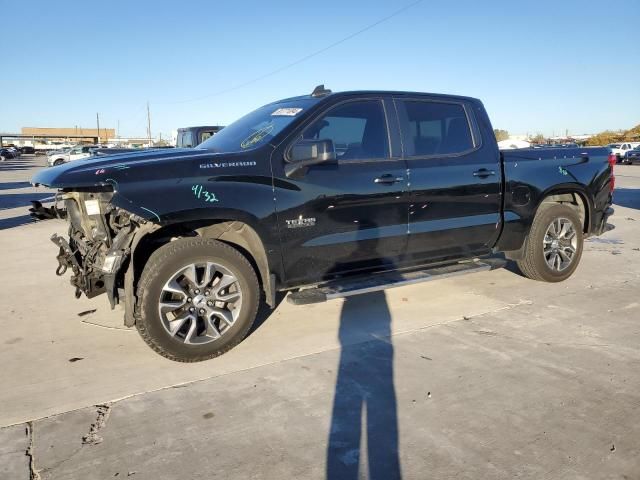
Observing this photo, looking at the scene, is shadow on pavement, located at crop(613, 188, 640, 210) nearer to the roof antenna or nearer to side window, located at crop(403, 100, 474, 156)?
side window, located at crop(403, 100, 474, 156)

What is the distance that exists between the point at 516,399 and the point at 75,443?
260 cm

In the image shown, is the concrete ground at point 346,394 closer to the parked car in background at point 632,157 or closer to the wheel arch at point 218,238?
the wheel arch at point 218,238

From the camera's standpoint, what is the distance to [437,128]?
4809mm

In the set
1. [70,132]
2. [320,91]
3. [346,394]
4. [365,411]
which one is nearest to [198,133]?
[320,91]

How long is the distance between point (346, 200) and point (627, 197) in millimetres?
14127

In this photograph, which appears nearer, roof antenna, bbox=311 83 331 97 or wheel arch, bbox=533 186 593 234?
roof antenna, bbox=311 83 331 97

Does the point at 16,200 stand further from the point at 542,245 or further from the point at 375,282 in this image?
the point at 542,245

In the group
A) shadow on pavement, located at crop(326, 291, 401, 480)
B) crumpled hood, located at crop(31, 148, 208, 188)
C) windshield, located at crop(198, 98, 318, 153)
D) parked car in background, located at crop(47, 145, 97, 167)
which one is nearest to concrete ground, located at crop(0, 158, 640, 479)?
shadow on pavement, located at crop(326, 291, 401, 480)

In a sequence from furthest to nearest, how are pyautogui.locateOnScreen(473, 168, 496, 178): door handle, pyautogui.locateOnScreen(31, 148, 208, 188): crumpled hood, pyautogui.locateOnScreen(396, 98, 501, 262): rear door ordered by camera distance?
pyautogui.locateOnScreen(473, 168, 496, 178): door handle
pyautogui.locateOnScreen(396, 98, 501, 262): rear door
pyautogui.locateOnScreen(31, 148, 208, 188): crumpled hood

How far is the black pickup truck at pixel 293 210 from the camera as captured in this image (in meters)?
3.53

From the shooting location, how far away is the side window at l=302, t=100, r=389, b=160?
4258 mm

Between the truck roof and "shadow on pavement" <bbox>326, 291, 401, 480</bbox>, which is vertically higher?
the truck roof

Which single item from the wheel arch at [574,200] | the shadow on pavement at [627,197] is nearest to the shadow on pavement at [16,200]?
the wheel arch at [574,200]

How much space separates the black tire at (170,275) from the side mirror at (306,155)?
31.0 inches
